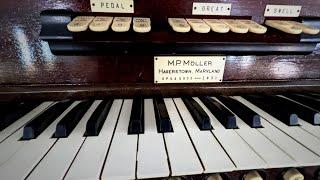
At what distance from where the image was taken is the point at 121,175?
64cm

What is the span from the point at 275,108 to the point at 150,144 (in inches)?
25.5

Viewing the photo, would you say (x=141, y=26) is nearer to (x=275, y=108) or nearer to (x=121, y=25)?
(x=121, y=25)

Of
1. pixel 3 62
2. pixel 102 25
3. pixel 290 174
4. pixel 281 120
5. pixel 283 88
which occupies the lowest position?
pixel 290 174

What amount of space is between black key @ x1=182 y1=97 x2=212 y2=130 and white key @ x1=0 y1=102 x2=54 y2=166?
0.67m

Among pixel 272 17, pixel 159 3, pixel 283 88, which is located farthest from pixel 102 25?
pixel 283 88

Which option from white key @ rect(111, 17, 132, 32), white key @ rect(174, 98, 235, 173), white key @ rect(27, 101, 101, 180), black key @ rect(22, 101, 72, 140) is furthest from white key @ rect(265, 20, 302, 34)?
black key @ rect(22, 101, 72, 140)

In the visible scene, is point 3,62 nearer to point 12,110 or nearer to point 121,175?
point 12,110

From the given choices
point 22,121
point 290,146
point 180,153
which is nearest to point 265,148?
point 290,146

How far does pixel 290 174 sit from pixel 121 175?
58 centimetres

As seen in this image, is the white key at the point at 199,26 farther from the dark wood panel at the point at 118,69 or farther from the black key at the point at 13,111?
the black key at the point at 13,111

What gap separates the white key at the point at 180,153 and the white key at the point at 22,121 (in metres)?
0.62

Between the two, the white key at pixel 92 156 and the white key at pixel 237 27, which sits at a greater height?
the white key at pixel 237 27

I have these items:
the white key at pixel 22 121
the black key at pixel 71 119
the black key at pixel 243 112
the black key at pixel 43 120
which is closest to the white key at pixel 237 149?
the black key at pixel 243 112

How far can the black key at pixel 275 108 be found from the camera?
0.96 metres
